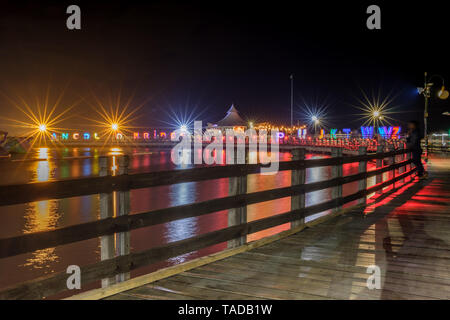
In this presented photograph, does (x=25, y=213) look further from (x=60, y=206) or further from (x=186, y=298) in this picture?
(x=186, y=298)

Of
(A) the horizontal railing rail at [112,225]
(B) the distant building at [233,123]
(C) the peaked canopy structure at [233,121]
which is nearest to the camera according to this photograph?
(A) the horizontal railing rail at [112,225]

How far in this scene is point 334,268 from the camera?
4.58 meters

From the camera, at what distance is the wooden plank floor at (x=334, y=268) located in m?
3.81

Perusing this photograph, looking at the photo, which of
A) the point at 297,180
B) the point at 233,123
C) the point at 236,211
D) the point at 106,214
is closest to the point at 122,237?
the point at 106,214

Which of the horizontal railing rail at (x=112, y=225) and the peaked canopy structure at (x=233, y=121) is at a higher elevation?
the peaked canopy structure at (x=233, y=121)

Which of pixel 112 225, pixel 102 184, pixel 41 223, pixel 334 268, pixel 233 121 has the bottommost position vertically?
pixel 41 223

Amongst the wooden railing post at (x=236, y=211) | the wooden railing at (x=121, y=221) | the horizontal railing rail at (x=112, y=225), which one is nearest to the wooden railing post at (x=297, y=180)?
the wooden railing at (x=121, y=221)

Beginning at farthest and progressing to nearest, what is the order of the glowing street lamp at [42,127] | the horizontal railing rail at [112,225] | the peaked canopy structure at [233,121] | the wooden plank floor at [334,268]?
the glowing street lamp at [42,127]
the peaked canopy structure at [233,121]
the wooden plank floor at [334,268]
the horizontal railing rail at [112,225]

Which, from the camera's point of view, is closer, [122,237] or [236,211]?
[122,237]

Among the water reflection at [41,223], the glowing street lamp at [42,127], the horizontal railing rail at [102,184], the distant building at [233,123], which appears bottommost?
the water reflection at [41,223]

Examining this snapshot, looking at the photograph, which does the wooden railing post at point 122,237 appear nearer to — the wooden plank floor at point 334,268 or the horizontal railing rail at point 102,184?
the horizontal railing rail at point 102,184

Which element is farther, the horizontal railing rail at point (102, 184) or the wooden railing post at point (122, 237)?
the wooden railing post at point (122, 237)

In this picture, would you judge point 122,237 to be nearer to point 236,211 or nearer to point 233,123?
point 236,211
